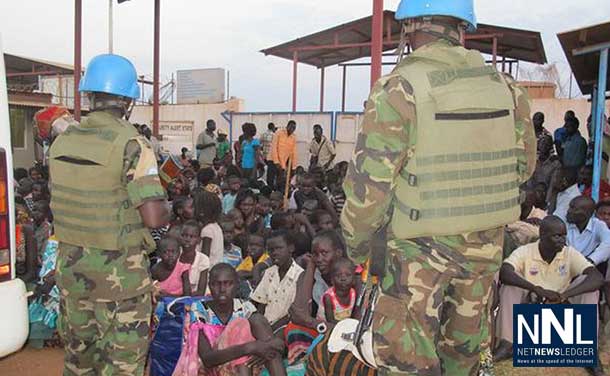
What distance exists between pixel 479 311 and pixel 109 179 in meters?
1.61

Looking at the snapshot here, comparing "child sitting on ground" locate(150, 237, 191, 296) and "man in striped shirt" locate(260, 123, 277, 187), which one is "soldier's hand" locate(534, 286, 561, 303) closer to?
"child sitting on ground" locate(150, 237, 191, 296)

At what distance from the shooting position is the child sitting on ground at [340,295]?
3479 millimetres

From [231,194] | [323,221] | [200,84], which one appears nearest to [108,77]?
[323,221]

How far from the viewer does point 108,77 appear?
2725 millimetres

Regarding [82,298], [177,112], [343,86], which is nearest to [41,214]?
[82,298]

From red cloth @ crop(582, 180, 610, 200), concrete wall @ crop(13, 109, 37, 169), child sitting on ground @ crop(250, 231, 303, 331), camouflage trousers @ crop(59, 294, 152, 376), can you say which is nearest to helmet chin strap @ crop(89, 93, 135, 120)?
camouflage trousers @ crop(59, 294, 152, 376)

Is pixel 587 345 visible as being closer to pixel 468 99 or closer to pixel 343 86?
pixel 468 99

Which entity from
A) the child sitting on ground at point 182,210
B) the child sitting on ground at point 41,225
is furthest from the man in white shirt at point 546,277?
the child sitting on ground at point 41,225

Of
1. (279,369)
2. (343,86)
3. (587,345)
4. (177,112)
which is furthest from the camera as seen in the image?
(177,112)

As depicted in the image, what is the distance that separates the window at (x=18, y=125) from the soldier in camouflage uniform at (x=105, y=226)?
1072cm

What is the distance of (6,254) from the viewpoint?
242cm

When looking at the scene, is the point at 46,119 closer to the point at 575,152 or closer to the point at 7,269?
the point at 7,269

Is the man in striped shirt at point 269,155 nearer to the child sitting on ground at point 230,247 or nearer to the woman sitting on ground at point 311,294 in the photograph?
the child sitting on ground at point 230,247

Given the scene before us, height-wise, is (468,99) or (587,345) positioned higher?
(468,99)
